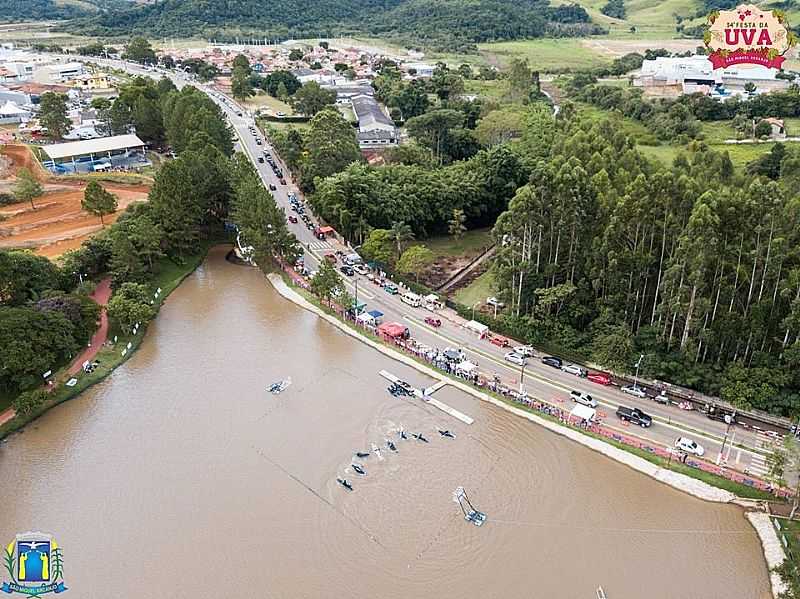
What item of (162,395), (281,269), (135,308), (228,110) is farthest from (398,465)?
(228,110)

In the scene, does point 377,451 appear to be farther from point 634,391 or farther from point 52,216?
point 52,216

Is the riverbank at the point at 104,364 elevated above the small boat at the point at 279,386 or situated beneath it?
elevated above

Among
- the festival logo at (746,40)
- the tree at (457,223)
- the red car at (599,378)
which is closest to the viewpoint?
the red car at (599,378)

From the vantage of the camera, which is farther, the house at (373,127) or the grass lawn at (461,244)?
the house at (373,127)

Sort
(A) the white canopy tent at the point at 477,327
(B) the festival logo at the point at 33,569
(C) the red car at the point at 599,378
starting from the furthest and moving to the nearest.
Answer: (A) the white canopy tent at the point at 477,327 → (C) the red car at the point at 599,378 → (B) the festival logo at the point at 33,569

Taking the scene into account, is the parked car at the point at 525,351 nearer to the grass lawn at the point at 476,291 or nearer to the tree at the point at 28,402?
the grass lawn at the point at 476,291

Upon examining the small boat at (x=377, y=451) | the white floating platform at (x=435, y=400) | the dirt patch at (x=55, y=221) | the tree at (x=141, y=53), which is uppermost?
the tree at (x=141, y=53)

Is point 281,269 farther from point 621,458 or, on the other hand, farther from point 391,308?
point 621,458

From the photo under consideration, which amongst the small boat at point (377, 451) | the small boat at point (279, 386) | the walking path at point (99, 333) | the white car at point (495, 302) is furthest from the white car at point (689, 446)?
the walking path at point (99, 333)
